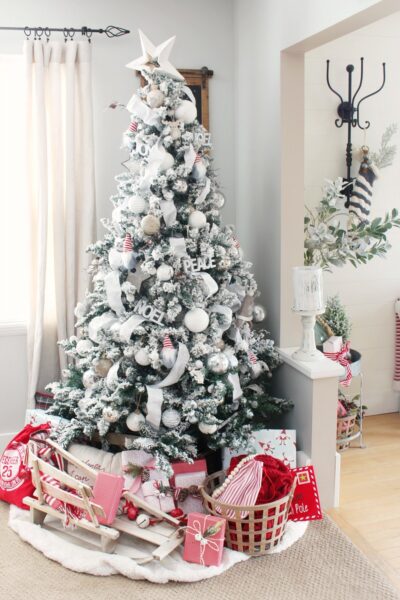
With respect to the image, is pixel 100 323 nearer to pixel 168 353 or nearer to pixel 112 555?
pixel 168 353

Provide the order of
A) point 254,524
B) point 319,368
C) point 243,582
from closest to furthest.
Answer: point 243,582, point 254,524, point 319,368

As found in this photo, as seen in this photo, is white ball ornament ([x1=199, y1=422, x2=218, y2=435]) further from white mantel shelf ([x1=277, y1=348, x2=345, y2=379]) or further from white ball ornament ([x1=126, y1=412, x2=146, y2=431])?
white mantel shelf ([x1=277, y1=348, x2=345, y2=379])

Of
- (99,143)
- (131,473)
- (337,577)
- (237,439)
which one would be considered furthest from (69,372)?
(337,577)

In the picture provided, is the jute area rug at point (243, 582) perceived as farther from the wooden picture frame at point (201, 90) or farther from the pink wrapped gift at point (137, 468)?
the wooden picture frame at point (201, 90)

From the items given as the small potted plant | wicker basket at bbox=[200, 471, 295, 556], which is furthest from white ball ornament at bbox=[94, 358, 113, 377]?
the small potted plant

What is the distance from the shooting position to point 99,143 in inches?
134

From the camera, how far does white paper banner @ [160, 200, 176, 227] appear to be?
2.67m

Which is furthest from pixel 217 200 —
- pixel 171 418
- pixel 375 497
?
pixel 375 497

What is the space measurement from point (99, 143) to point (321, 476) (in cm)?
201

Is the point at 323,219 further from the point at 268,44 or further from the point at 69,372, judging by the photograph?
the point at 69,372

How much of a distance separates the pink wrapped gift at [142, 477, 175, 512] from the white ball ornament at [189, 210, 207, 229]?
1.09 metres

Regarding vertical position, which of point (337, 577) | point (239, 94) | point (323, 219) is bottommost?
point (337, 577)

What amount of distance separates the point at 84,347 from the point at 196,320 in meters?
0.55

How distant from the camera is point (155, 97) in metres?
2.65
